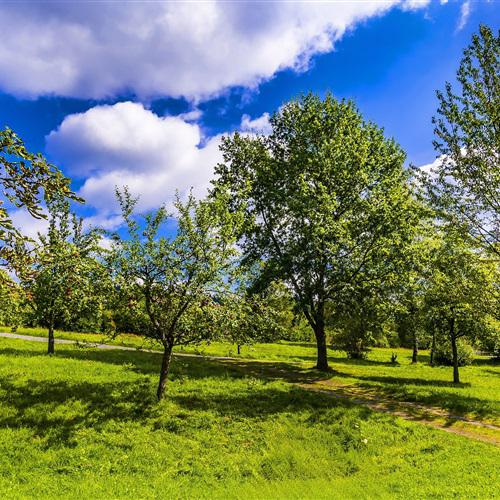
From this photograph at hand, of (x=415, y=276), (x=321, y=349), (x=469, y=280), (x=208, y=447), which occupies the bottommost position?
(x=208, y=447)

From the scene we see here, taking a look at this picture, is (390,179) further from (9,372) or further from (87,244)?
(9,372)

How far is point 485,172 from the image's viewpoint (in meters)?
21.5

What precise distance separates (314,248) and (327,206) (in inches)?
135

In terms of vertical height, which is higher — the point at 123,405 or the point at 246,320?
the point at 246,320

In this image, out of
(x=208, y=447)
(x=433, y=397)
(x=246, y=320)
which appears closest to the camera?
(x=208, y=447)

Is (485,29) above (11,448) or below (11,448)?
above

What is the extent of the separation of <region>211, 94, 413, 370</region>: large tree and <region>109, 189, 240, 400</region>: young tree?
8.61 metres

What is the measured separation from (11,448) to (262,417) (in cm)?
1076

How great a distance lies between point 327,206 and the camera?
30.2m

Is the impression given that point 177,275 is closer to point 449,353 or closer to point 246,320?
point 246,320

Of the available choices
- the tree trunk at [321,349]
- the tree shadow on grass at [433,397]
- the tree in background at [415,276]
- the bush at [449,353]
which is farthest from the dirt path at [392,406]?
the bush at [449,353]

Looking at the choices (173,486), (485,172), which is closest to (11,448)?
(173,486)

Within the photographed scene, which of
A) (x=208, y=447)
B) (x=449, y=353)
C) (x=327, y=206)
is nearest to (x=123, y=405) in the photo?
(x=208, y=447)

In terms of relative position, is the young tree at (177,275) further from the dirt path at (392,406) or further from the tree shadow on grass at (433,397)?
the tree shadow on grass at (433,397)
